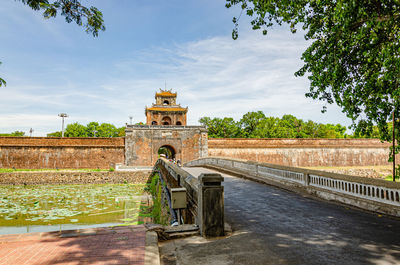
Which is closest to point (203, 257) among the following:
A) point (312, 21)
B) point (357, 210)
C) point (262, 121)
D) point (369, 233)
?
point (369, 233)

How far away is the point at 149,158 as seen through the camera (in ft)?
97.7

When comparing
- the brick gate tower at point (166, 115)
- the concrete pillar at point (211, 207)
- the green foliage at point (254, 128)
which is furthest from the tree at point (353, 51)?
the green foliage at point (254, 128)

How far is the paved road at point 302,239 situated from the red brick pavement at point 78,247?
798 mm

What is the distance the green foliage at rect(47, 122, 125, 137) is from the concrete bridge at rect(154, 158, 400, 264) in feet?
199

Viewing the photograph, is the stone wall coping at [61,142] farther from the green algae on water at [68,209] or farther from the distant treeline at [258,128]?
the distant treeline at [258,128]

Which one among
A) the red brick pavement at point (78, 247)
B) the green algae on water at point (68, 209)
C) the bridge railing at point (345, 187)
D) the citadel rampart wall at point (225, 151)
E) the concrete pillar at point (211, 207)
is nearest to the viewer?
the red brick pavement at point (78, 247)

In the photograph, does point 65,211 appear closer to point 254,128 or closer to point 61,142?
point 61,142

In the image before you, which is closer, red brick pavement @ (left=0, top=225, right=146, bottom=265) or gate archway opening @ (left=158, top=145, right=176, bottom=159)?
red brick pavement @ (left=0, top=225, right=146, bottom=265)

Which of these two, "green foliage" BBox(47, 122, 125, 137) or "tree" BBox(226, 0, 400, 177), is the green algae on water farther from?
"green foliage" BBox(47, 122, 125, 137)

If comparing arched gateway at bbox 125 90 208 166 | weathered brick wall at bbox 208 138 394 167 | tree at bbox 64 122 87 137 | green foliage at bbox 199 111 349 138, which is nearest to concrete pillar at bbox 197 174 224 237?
arched gateway at bbox 125 90 208 166

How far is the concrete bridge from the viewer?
314 centimetres

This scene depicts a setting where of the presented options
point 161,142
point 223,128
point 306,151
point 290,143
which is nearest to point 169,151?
point 223,128

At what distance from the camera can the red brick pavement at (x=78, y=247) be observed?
9.96 feet

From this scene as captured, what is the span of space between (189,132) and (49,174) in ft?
53.4
